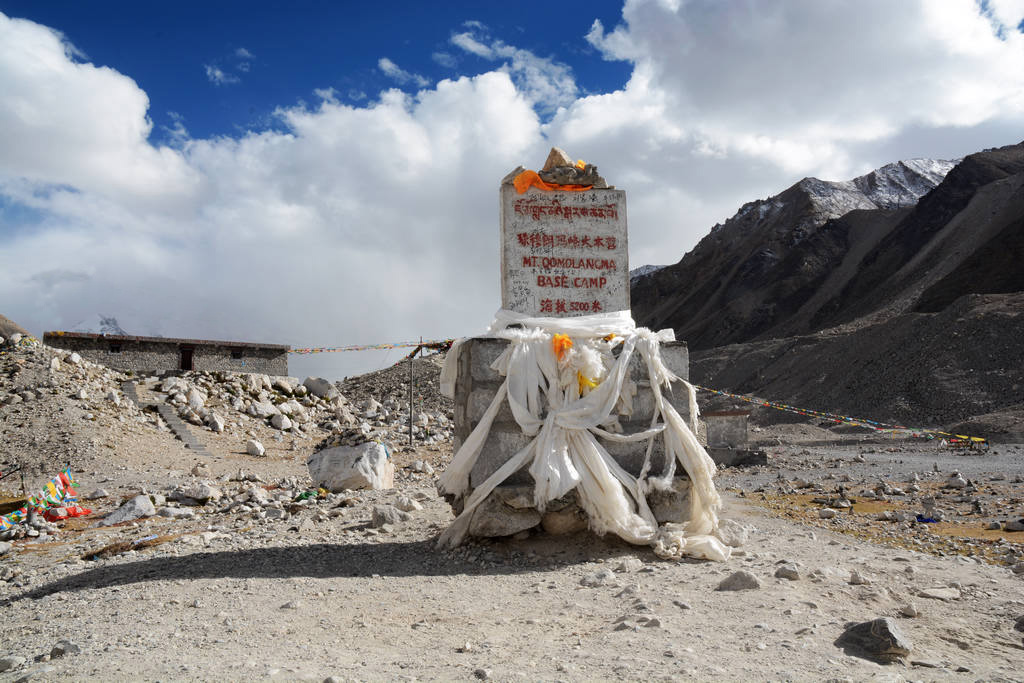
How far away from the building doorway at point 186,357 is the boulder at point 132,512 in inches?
549

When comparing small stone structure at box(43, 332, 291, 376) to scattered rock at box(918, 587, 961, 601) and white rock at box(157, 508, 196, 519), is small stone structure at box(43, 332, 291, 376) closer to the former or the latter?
white rock at box(157, 508, 196, 519)

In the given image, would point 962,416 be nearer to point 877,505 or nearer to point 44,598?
point 877,505

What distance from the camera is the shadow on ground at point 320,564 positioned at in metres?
5.02

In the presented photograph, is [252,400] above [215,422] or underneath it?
above

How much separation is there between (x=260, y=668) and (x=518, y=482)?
2593 millimetres

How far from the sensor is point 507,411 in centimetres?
559

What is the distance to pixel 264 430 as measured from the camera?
17.4m

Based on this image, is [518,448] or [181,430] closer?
[518,448]

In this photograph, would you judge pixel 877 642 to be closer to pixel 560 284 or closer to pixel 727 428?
pixel 560 284

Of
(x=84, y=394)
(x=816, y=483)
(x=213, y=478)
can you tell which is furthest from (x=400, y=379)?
(x=816, y=483)

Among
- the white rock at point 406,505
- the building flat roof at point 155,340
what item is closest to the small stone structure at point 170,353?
the building flat roof at point 155,340

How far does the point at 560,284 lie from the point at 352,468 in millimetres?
4487

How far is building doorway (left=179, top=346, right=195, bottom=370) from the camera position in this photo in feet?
71.7

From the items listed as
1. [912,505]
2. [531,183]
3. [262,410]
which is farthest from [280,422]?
[912,505]
